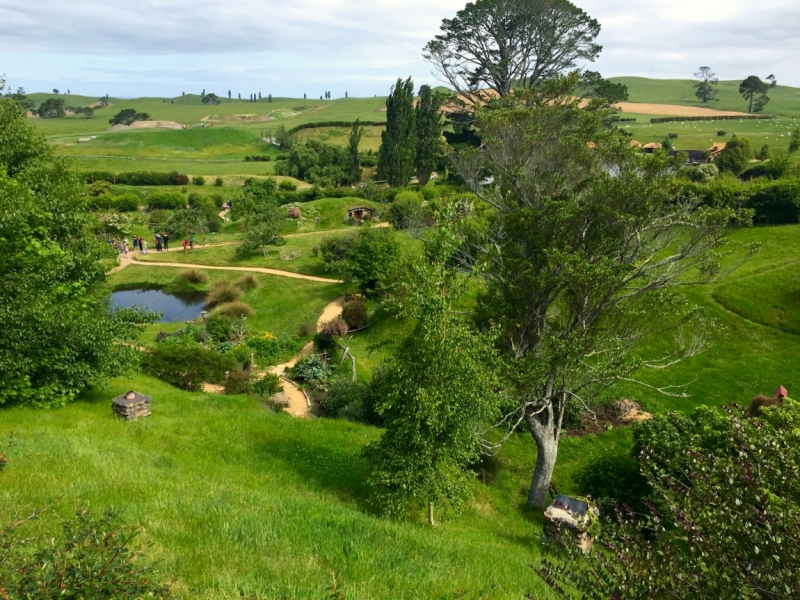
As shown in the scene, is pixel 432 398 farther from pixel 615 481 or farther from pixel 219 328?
pixel 219 328

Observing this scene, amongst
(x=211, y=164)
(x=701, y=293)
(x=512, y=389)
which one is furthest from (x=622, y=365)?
(x=211, y=164)

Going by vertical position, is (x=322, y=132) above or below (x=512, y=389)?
above

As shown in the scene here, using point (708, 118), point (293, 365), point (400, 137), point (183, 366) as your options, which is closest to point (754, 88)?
point (708, 118)

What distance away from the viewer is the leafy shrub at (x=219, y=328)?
1069 inches

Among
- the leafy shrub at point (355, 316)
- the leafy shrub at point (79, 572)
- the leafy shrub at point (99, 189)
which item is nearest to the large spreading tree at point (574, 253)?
the leafy shrub at point (79, 572)

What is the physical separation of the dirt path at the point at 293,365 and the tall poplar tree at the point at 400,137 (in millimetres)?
24276

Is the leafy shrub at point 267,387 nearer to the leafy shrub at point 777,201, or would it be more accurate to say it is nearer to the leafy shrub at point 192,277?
the leafy shrub at point 192,277

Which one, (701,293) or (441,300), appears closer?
(441,300)

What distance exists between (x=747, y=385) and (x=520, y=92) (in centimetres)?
1427

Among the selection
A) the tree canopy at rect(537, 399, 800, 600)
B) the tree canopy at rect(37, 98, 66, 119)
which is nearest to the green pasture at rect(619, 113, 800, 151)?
the tree canopy at rect(537, 399, 800, 600)

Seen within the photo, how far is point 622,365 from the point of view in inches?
488

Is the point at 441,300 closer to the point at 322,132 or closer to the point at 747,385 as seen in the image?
the point at 747,385

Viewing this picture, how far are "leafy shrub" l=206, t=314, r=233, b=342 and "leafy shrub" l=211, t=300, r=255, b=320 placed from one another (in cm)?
163

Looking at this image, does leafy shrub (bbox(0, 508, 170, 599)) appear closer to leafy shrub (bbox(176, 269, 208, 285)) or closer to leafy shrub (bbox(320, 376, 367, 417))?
leafy shrub (bbox(320, 376, 367, 417))
